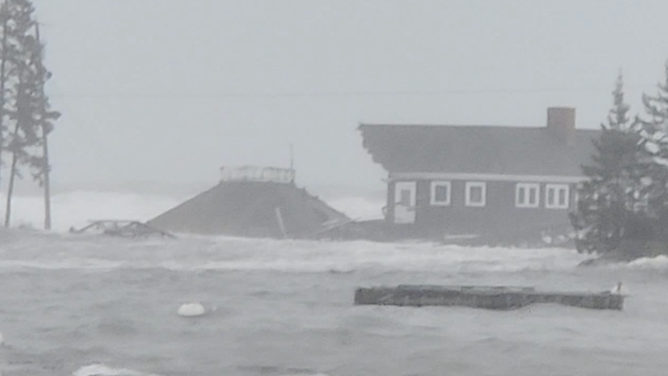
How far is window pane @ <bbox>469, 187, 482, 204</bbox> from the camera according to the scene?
185ft

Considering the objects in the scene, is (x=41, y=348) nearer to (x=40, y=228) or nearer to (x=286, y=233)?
(x=40, y=228)

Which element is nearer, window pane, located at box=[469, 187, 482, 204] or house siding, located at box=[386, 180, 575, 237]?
house siding, located at box=[386, 180, 575, 237]

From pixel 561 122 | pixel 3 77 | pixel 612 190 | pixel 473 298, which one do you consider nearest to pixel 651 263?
pixel 612 190

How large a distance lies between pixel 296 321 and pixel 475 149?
1437 inches

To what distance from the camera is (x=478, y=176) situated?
5681 centimetres

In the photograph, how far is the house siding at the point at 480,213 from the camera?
5512 cm

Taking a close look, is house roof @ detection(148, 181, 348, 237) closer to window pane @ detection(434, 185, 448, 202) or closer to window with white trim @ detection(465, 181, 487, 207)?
window pane @ detection(434, 185, 448, 202)

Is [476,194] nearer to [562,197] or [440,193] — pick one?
[440,193]

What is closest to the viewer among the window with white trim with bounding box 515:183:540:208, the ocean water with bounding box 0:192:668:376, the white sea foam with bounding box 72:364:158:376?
the white sea foam with bounding box 72:364:158:376

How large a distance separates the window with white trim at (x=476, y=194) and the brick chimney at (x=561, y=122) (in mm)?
4325

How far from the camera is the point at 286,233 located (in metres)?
53.6

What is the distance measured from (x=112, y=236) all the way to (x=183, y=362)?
1160 inches

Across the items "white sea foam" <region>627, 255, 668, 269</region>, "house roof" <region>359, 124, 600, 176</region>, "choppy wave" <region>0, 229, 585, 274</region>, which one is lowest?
"choppy wave" <region>0, 229, 585, 274</region>

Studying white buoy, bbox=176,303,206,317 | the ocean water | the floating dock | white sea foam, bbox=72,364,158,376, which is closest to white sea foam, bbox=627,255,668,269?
the ocean water
